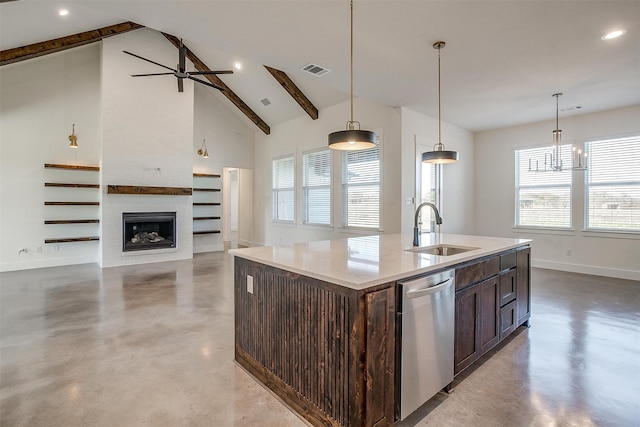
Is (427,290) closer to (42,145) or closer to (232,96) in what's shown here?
(42,145)

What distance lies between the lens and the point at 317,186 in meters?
A: 7.30

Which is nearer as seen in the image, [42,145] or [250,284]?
[250,284]

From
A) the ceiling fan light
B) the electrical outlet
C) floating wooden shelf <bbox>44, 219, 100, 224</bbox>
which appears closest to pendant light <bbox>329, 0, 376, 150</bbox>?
the ceiling fan light

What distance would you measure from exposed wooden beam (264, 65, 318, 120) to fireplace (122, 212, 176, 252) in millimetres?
3683

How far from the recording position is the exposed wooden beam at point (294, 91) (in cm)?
654

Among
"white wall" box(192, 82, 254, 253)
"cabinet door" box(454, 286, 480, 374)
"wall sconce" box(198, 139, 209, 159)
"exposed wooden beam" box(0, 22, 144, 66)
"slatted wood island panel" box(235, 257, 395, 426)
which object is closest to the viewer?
"slatted wood island panel" box(235, 257, 395, 426)

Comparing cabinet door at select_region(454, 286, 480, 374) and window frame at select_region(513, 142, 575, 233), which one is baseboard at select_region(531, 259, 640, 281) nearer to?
window frame at select_region(513, 142, 575, 233)

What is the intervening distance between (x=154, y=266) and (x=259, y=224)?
3.45 metres

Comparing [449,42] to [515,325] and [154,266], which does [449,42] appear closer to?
[515,325]

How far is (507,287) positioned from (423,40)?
8.54 ft

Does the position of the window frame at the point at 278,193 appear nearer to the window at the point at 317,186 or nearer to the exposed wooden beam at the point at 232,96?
the window at the point at 317,186

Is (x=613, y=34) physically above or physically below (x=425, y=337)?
above

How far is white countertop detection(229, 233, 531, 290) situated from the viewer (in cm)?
168

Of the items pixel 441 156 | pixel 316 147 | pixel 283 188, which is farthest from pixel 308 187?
pixel 441 156
